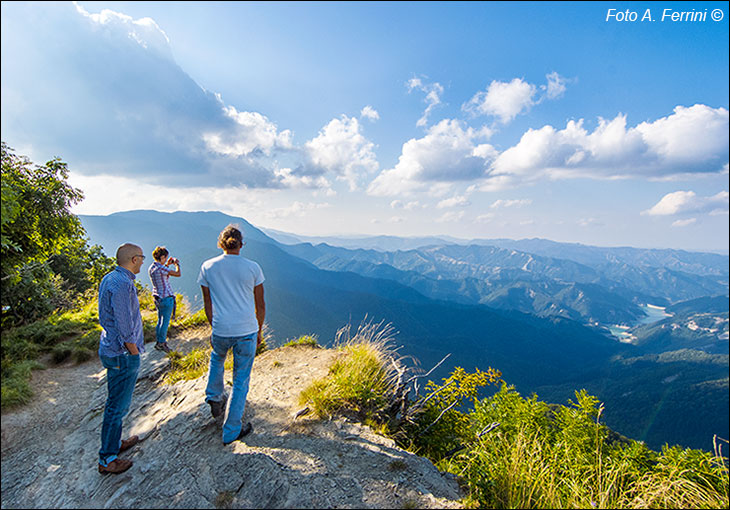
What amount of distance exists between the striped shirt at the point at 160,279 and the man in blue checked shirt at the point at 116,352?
13.0ft

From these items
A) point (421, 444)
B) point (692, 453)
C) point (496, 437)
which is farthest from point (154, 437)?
point (692, 453)

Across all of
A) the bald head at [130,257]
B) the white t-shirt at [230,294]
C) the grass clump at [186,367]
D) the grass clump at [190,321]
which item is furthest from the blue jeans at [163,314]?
the white t-shirt at [230,294]

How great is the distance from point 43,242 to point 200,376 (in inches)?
231

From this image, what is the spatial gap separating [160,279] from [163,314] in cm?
100

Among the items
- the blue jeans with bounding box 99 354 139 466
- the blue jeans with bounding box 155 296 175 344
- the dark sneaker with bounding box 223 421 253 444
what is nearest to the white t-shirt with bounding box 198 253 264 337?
the blue jeans with bounding box 99 354 139 466

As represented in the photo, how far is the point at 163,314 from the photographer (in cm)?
774

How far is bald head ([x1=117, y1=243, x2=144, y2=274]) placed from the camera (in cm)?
385

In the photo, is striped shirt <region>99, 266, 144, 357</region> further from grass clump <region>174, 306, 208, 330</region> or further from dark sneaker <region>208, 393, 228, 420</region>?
grass clump <region>174, 306, 208, 330</region>

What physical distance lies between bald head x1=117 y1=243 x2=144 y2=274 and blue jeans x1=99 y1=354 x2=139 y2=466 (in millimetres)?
1102

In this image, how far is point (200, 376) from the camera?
6027mm

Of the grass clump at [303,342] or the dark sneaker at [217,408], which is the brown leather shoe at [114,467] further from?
the grass clump at [303,342]

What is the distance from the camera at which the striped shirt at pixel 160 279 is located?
24.1 ft

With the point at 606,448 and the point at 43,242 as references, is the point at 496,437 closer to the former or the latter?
the point at 606,448

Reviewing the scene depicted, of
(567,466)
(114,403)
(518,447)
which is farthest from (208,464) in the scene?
(567,466)
